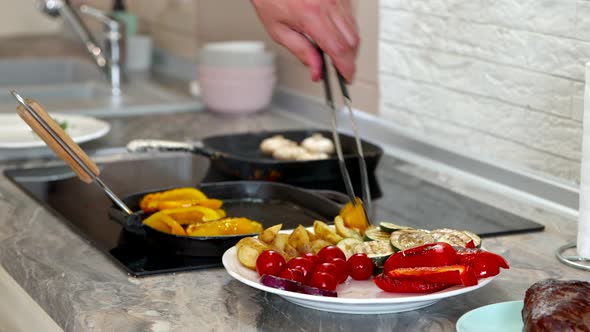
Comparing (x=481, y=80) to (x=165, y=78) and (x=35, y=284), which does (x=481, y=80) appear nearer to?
(x=35, y=284)

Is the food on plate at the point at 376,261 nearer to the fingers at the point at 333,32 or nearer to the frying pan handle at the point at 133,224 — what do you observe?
A: the frying pan handle at the point at 133,224

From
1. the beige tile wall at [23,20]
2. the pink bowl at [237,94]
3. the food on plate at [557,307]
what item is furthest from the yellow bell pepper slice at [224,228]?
the beige tile wall at [23,20]

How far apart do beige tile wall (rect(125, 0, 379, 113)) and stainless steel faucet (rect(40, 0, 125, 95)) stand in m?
0.23

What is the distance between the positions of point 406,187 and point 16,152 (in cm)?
Answer: 73

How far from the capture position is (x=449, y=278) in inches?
38.8

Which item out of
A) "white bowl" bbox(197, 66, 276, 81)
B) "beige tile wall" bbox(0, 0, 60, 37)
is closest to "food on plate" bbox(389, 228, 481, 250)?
"white bowl" bbox(197, 66, 276, 81)

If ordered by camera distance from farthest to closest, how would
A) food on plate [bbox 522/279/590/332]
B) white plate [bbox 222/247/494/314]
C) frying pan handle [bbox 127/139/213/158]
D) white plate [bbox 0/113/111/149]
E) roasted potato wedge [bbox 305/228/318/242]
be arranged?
1. white plate [bbox 0/113/111/149]
2. frying pan handle [bbox 127/139/213/158]
3. roasted potato wedge [bbox 305/228/318/242]
4. white plate [bbox 222/247/494/314]
5. food on plate [bbox 522/279/590/332]

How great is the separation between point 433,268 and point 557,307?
15cm

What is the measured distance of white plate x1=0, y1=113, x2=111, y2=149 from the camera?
6.02ft

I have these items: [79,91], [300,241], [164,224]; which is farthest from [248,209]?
[79,91]

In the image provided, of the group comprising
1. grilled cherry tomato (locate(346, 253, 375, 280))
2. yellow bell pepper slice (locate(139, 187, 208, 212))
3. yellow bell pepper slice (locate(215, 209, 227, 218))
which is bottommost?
yellow bell pepper slice (locate(215, 209, 227, 218))

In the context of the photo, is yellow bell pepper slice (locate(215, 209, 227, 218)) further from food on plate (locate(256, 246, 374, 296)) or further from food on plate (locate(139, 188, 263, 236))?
food on plate (locate(256, 246, 374, 296))

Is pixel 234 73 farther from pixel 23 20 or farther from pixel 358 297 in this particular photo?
pixel 23 20

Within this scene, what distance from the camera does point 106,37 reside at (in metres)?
2.54
